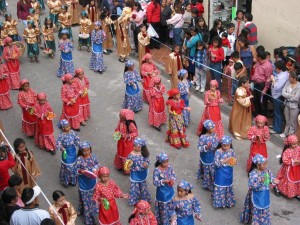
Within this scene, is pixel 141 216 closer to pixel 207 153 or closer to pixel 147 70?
pixel 207 153

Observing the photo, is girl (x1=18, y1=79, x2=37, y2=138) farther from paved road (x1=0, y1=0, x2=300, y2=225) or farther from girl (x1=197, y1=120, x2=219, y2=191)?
girl (x1=197, y1=120, x2=219, y2=191)

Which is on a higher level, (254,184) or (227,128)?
(254,184)

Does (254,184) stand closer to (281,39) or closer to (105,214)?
(105,214)

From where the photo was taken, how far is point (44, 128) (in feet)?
41.9

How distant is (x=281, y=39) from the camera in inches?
613

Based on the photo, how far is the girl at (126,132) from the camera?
11.6m

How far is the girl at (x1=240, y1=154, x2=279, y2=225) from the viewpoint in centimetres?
995

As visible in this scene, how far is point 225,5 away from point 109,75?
168 inches

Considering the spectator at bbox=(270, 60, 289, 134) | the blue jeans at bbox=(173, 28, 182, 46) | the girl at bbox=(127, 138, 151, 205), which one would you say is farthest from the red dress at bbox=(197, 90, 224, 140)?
the blue jeans at bbox=(173, 28, 182, 46)

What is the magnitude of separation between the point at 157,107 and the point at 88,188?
3.63 meters

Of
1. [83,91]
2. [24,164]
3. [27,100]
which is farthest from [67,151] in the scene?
[83,91]

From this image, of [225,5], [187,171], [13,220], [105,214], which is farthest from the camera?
[225,5]

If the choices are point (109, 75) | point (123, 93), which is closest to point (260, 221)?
point (123, 93)

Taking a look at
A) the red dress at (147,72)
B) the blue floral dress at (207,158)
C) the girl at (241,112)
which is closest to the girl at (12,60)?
the red dress at (147,72)
